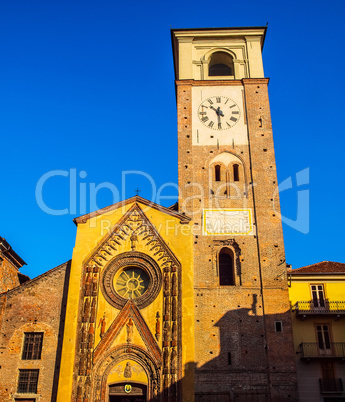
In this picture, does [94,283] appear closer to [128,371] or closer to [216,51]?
[128,371]

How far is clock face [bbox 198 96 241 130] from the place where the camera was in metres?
28.4

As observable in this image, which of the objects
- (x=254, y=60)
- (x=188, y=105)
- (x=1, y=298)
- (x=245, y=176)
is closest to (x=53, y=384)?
(x=1, y=298)

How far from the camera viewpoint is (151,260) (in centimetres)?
2384

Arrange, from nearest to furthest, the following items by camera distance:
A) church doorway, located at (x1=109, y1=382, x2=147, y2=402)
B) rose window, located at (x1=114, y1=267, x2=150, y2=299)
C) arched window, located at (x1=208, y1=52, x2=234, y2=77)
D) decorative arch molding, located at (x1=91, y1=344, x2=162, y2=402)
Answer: decorative arch molding, located at (x1=91, y1=344, x2=162, y2=402)
church doorway, located at (x1=109, y1=382, x2=147, y2=402)
rose window, located at (x1=114, y1=267, x2=150, y2=299)
arched window, located at (x1=208, y1=52, x2=234, y2=77)

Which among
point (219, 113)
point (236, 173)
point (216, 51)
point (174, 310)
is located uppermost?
point (216, 51)

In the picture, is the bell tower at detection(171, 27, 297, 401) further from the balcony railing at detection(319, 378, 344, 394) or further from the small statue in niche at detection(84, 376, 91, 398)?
the small statue in niche at detection(84, 376, 91, 398)

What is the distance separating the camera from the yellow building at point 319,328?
21547 millimetres

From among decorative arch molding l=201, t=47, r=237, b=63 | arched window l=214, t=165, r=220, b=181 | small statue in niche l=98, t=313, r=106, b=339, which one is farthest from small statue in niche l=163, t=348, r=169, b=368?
decorative arch molding l=201, t=47, r=237, b=63

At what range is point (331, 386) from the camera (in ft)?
70.4

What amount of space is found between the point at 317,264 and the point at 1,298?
52.2 feet

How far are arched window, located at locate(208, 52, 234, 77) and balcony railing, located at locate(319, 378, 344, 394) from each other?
1902cm

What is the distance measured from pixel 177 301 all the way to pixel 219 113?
38.6 ft

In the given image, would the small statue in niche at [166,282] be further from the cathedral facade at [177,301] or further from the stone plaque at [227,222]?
the stone plaque at [227,222]

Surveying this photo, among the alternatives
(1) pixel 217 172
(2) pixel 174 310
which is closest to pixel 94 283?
(2) pixel 174 310
